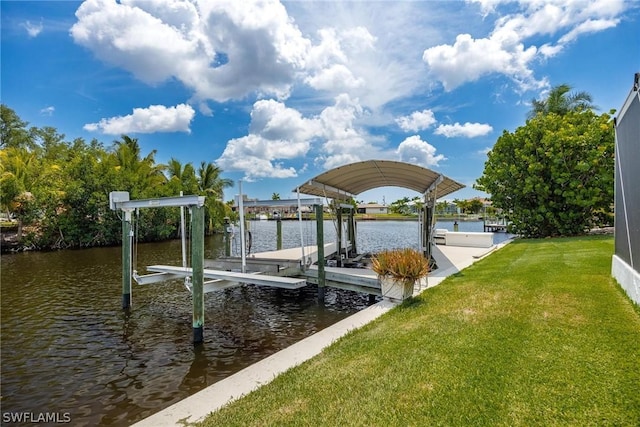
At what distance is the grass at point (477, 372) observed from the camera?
127 inches

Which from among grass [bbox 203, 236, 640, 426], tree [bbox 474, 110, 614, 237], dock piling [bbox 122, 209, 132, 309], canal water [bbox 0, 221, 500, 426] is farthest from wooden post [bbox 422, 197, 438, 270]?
tree [bbox 474, 110, 614, 237]

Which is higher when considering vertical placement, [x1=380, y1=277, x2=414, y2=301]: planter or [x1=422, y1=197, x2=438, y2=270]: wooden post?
[x1=422, y1=197, x2=438, y2=270]: wooden post

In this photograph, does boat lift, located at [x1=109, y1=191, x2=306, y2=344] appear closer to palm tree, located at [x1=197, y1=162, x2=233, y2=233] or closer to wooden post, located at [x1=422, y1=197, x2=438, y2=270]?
wooden post, located at [x1=422, y1=197, x2=438, y2=270]

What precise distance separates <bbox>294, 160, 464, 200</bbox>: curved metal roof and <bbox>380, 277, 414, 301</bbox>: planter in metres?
3.80

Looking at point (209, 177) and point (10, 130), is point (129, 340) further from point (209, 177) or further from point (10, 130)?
point (10, 130)

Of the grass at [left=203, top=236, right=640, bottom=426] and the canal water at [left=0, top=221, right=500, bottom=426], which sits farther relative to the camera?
the canal water at [left=0, top=221, right=500, bottom=426]

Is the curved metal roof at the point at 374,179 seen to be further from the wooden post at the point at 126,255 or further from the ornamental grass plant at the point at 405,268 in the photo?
the wooden post at the point at 126,255

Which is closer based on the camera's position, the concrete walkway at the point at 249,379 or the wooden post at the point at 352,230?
the concrete walkway at the point at 249,379

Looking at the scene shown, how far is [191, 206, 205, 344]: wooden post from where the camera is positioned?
7.23 meters

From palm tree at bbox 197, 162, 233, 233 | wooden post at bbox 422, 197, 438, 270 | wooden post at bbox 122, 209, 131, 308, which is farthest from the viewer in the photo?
palm tree at bbox 197, 162, 233, 233

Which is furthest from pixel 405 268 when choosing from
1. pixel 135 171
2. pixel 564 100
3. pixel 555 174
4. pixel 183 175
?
pixel 183 175

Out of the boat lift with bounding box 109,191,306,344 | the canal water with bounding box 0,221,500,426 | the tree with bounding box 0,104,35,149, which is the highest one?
the tree with bounding box 0,104,35,149

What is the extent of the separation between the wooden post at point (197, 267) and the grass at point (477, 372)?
3.23 m

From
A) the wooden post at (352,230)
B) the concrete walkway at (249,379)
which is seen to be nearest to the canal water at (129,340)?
the concrete walkway at (249,379)
